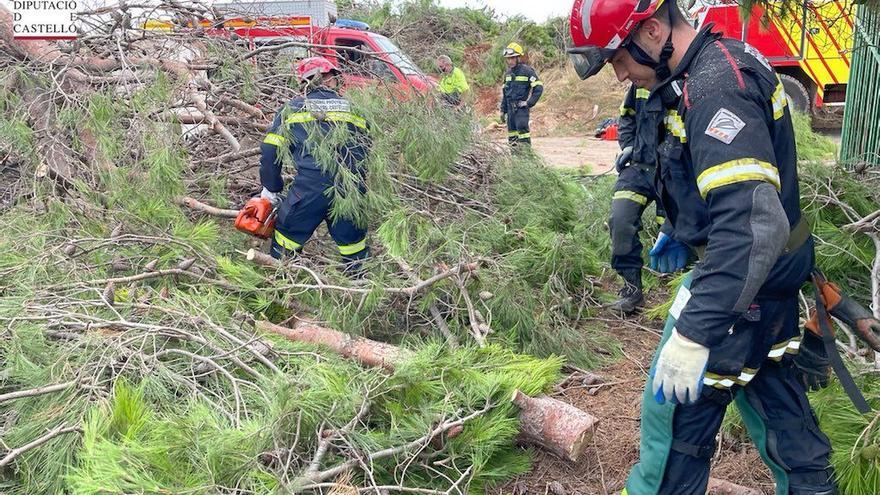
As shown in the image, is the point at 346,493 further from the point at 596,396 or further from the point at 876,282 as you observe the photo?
the point at 876,282

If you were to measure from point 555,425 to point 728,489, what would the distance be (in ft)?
2.10

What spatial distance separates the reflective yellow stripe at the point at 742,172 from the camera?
5.52 feet

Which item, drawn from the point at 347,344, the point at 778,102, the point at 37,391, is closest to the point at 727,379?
the point at 778,102

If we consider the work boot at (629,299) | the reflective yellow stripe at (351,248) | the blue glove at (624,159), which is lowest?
the work boot at (629,299)

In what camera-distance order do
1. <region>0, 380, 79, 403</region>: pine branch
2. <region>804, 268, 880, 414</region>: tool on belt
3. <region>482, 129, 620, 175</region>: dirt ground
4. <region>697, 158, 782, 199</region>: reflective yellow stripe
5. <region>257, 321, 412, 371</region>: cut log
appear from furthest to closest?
<region>482, 129, 620, 175</region>: dirt ground < <region>257, 321, 412, 371</region>: cut log < <region>0, 380, 79, 403</region>: pine branch < <region>804, 268, 880, 414</region>: tool on belt < <region>697, 158, 782, 199</region>: reflective yellow stripe

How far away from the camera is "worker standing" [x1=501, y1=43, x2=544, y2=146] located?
9.47 m

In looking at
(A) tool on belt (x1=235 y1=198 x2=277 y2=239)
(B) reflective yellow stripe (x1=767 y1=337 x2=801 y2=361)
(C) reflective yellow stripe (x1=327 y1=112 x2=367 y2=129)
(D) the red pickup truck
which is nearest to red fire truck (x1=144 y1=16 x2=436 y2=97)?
(D) the red pickup truck

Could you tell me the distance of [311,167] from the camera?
4.22 metres

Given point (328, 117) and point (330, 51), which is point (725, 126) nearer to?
point (328, 117)

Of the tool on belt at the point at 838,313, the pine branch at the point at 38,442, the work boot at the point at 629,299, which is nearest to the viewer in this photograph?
the tool on belt at the point at 838,313

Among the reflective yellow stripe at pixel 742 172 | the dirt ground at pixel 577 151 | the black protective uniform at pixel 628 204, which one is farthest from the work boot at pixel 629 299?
the dirt ground at pixel 577 151

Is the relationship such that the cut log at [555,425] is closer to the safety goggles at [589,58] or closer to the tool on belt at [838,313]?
the tool on belt at [838,313]

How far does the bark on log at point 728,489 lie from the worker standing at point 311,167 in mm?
2201

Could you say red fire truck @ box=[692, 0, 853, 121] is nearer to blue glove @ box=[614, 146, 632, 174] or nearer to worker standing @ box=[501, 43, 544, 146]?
worker standing @ box=[501, 43, 544, 146]
